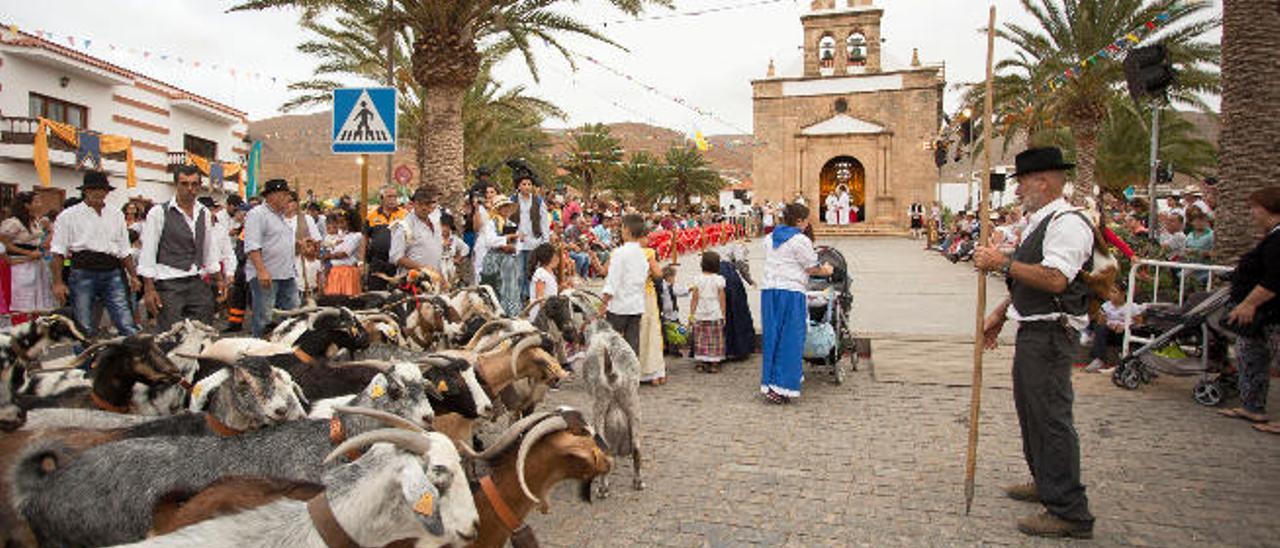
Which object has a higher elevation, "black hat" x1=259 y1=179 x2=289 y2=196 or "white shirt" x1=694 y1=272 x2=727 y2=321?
"black hat" x1=259 y1=179 x2=289 y2=196

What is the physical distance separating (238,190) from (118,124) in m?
6.73

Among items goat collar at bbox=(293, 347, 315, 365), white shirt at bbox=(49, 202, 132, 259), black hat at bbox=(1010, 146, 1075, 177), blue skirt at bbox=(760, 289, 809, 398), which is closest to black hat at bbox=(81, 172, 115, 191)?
white shirt at bbox=(49, 202, 132, 259)

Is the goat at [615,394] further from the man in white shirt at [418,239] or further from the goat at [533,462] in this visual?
the man in white shirt at [418,239]

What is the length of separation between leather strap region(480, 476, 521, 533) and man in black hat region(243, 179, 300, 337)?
5.42 meters

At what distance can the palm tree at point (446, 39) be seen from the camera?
1234 cm

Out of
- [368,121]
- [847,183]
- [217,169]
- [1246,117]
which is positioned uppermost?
[847,183]

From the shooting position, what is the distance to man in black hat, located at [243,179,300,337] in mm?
7461

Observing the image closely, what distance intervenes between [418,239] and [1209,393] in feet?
26.2

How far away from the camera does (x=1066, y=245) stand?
417 cm

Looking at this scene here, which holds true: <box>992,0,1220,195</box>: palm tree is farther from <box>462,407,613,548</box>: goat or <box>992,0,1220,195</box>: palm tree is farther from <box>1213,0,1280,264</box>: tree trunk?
<box>462,407,613,548</box>: goat

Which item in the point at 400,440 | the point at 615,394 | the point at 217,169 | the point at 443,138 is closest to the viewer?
the point at 400,440

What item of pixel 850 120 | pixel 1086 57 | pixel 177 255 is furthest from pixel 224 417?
pixel 850 120

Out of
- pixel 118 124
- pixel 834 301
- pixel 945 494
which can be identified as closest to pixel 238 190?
pixel 118 124

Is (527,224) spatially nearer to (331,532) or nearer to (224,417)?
(224,417)
